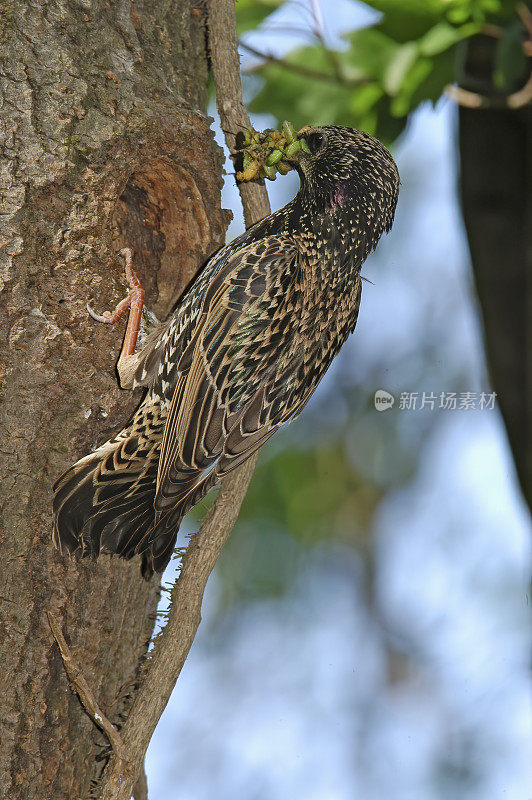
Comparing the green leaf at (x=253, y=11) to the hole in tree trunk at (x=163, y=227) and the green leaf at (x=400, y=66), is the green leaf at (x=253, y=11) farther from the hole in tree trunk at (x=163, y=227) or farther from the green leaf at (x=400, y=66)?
the hole in tree trunk at (x=163, y=227)

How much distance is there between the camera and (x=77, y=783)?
1.95 metres

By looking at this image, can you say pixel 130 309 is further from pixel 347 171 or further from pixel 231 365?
pixel 347 171

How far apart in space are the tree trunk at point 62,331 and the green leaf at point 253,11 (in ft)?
2.88

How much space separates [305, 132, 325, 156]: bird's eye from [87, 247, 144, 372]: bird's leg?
0.74 meters

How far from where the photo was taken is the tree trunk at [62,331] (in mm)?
1865

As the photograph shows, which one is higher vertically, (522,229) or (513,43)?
(513,43)

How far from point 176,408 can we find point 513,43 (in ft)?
5.91

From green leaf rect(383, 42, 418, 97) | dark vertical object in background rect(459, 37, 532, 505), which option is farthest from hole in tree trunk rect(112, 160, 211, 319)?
dark vertical object in background rect(459, 37, 532, 505)

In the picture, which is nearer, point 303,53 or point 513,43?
point 513,43

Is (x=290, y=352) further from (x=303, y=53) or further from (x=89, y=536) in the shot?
(x=303, y=53)

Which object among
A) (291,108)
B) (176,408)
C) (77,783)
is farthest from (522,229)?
(77,783)

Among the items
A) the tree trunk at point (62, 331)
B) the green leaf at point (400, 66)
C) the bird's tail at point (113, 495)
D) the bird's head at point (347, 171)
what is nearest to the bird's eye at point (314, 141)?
the bird's head at point (347, 171)

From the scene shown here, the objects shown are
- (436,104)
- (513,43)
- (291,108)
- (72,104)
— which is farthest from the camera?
(291,108)

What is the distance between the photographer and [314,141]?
2.42 metres
